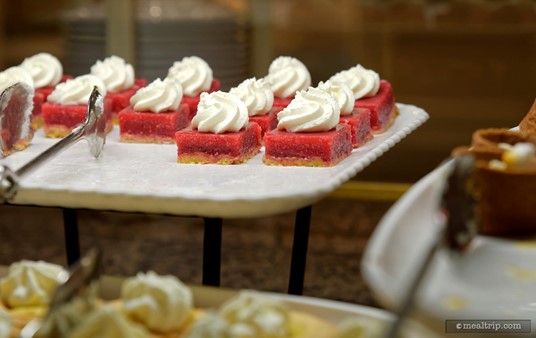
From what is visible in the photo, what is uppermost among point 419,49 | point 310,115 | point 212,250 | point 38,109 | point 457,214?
point 457,214

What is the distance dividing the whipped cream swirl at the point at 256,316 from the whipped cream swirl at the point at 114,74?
119 cm

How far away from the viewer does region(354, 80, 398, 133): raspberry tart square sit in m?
1.97

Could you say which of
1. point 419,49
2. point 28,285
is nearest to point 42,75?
point 28,285

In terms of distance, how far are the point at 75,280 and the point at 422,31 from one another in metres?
3.19

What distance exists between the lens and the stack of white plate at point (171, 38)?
129 inches

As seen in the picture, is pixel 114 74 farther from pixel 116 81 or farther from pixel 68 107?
pixel 68 107

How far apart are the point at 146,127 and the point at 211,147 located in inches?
9.1

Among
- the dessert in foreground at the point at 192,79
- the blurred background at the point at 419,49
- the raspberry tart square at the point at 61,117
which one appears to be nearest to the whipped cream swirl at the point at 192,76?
the dessert in foreground at the point at 192,79

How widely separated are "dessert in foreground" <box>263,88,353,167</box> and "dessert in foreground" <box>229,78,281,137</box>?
0.12 meters

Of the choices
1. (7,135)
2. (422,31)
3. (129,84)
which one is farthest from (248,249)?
(7,135)

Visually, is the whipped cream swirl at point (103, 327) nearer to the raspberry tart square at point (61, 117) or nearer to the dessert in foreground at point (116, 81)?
the raspberry tart square at point (61, 117)

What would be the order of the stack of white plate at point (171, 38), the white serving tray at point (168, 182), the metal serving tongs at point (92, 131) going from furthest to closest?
the stack of white plate at point (171, 38) → the metal serving tongs at point (92, 131) → the white serving tray at point (168, 182)

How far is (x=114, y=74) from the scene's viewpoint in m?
2.11

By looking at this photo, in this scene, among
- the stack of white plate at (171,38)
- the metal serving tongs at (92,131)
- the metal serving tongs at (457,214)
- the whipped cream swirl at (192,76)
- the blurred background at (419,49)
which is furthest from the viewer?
the blurred background at (419,49)
